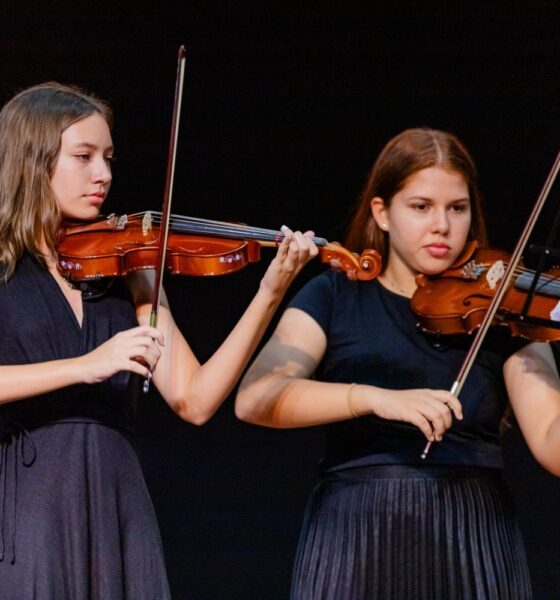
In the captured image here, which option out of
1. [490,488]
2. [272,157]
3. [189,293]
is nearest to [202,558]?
[189,293]

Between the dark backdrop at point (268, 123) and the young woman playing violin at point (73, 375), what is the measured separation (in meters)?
0.87

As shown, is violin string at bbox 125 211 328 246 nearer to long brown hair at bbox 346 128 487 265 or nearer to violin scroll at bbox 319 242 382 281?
violin scroll at bbox 319 242 382 281

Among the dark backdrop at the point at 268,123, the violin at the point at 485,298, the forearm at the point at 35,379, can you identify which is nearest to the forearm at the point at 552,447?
the violin at the point at 485,298

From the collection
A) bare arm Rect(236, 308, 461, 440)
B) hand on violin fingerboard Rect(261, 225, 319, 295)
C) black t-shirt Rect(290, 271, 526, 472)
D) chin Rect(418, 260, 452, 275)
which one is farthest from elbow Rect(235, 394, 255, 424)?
chin Rect(418, 260, 452, 275)

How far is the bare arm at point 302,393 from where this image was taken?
1.68 meters

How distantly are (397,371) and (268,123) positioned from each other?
1.04 meters

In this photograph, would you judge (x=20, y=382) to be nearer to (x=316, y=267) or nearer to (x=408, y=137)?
(x=408, y=137)

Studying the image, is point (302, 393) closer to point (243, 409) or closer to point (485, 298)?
point (243, 409)

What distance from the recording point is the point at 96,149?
1.80 m

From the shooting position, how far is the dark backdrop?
8.77 ft

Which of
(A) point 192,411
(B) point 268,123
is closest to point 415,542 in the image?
(A) point 192,411

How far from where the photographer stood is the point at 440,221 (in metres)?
1.85

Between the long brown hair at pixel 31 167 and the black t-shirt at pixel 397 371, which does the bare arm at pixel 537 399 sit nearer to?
the black t-shirt at pixel 397 371

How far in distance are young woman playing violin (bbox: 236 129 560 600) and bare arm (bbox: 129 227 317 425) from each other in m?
0.10
